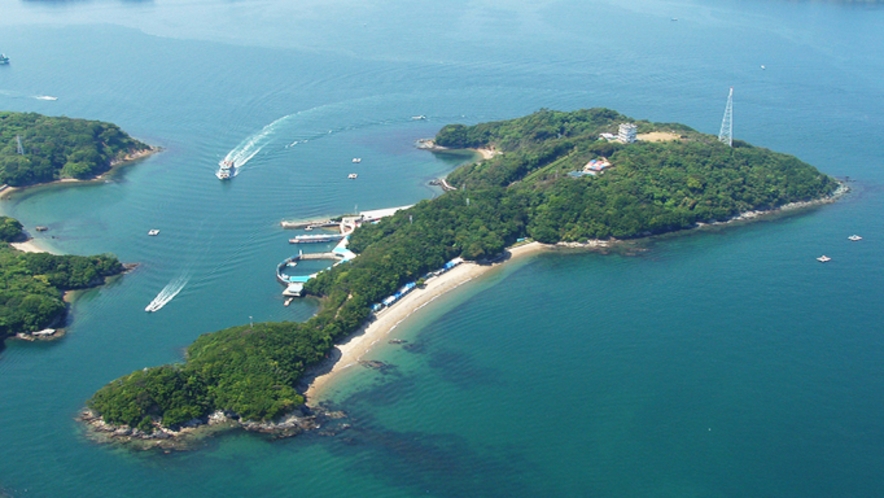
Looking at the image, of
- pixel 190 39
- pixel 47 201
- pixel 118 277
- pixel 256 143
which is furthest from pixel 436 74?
pixel 118 277

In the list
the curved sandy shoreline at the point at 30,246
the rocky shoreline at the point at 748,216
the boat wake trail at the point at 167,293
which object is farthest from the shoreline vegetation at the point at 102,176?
the rocky shoreline at the point at 748,216

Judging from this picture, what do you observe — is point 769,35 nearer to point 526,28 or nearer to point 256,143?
point 526,28

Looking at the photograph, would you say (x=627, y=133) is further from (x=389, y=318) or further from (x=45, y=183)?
(x=45, y=183)

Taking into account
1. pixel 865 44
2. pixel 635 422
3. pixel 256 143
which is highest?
pixel 865 44

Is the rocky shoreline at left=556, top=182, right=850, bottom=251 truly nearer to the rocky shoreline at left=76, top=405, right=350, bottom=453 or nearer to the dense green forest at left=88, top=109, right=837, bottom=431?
the dense green forest at left=88, top=109, right=837, bottom=431

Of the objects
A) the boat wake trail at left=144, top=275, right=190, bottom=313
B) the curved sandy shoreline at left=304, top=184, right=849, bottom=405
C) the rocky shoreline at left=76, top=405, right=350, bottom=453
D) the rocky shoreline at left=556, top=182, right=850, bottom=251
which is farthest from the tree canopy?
the rocky shoreline at left=556, top=182, right=850, bottom=251

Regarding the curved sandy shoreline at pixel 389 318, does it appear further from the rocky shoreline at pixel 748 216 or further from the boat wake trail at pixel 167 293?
the boat wake trail at pixel 167 293
